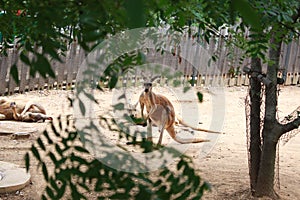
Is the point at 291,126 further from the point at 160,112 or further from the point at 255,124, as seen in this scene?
the point at 160,112

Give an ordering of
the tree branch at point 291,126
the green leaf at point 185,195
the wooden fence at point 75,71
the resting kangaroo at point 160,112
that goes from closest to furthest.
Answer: the green leaf at point 185,195 < the tree branch at point 291,126 < the resting kangaroo at point 160,112 < the wooden fence at point 75,71

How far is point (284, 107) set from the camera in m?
9.16

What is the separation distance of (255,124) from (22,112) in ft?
13.9

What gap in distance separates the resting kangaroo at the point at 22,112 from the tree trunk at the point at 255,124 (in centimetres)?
390

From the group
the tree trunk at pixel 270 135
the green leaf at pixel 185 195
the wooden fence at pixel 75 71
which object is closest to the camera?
the green leaf at pixel 185 195

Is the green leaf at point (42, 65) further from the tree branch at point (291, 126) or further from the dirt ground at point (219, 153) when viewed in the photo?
the tree branch at point (291, 126)

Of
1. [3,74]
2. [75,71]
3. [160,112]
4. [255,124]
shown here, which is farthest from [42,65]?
[75,71]

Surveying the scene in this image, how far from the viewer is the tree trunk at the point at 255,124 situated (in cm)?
412

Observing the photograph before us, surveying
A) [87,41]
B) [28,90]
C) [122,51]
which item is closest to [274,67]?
[122,51]

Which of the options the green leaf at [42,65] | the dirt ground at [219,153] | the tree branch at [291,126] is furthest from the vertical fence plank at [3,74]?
the green leaf at [42,65]

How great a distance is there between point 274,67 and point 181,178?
2687 mm

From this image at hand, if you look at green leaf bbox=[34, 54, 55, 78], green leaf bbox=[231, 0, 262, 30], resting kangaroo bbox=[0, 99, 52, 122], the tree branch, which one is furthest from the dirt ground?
green leaf bbox=[231, 0, 262, 30]

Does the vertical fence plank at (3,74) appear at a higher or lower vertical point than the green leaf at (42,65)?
lower

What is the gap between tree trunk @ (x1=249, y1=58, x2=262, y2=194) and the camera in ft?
13.5
